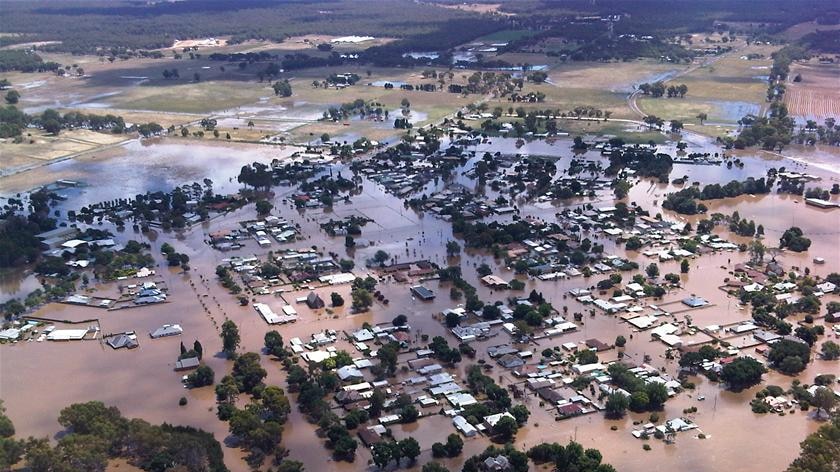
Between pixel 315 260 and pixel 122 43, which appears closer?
pixel 315 260

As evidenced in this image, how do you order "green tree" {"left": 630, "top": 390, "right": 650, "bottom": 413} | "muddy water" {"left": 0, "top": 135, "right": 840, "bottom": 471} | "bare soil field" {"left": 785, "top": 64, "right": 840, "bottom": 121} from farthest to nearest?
"bare soil field" {"left": 785, "top": 64, "right": 840, "bottom": 121}
"green tree" {"left": 630, "top": 390, "right": 650, "bottom": 413}
"muddy water" {"left": 0, "top": 135, "right": 840, "bottom": 471}

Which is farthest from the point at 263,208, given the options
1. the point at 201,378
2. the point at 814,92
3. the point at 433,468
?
the point at 814,92

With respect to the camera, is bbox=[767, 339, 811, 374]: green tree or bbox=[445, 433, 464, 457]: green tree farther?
bbox=[767, 339, 811, 374]: green tree

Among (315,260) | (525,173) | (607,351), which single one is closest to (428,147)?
(525,173)

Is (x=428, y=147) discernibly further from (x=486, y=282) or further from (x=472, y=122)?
(x=486, y=282)

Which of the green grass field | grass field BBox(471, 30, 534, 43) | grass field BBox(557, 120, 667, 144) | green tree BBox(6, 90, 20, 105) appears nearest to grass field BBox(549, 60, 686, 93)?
grass field BBox(557, 120, 667, 144)

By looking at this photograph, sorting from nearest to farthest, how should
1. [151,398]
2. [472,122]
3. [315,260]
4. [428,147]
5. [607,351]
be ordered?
[151,398]
[607,351]
[315,260]
[428,147]
[472,122]

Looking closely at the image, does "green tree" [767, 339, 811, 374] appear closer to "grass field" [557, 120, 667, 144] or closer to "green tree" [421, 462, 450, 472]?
"green tree" [421, 462, 450, 472]
